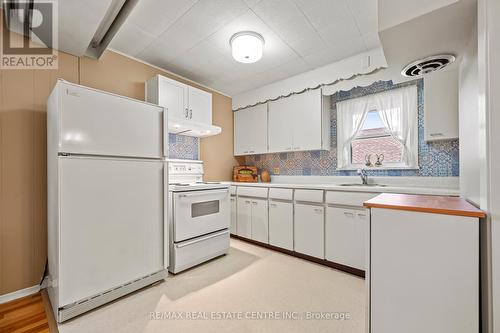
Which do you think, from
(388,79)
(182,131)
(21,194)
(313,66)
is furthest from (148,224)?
(388,79)

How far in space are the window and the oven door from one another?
1.73 m

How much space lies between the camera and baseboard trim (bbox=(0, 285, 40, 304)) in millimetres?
1782

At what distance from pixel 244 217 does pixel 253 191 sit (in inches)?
17.5

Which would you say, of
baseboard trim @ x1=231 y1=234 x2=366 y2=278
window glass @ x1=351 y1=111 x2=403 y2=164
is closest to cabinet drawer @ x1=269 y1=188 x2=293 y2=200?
baseboard trim @ x1=231 y1=234 x2=366 y2=278

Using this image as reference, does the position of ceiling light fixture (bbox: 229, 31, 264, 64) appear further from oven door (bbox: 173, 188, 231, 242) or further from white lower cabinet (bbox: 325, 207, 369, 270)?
white lower cabinet (bbox: 325, 207, 369, 270)

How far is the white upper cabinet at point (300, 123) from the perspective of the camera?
9.93 ft

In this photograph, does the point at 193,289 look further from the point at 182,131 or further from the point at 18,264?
the point at 182,131

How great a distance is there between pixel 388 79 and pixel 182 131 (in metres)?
2.65

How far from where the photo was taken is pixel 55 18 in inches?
67.0

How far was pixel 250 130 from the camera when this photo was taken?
12.5 ft

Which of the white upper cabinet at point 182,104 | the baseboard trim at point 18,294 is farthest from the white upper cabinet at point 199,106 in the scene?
the baseboard trim at point 18,294

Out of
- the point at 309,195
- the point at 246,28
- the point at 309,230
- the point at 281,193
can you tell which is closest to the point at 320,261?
the point at 309,230

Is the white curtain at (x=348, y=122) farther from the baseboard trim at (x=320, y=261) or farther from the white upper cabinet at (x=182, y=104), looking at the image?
the white upper cabinet at (x=182, y=104)

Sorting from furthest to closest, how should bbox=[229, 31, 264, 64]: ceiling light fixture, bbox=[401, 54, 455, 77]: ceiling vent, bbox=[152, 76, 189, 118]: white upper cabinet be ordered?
bbox=[152, 76, 189, 118]: white upper cabinet < bbox=[229, 31, 264, 64]: ceiling light fixture < bbox=[401, 54, 455, 77]: ceiling vent
